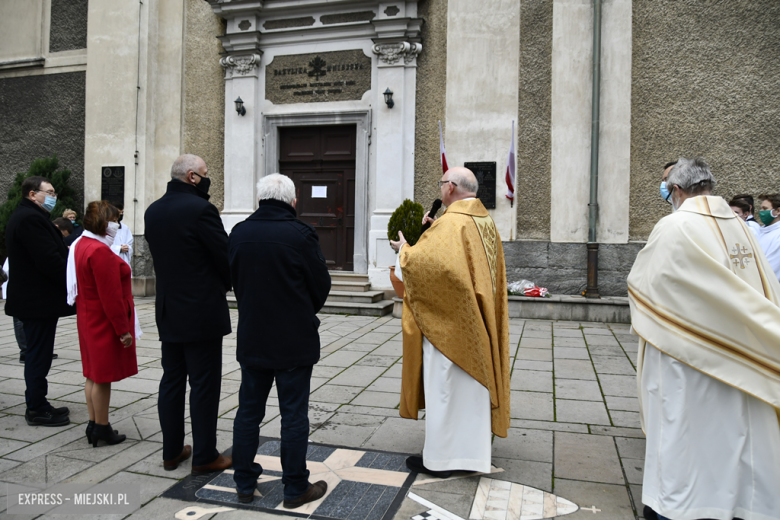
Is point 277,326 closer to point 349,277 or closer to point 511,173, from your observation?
point 511,173

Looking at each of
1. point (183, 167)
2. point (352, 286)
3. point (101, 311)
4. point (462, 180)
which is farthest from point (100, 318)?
point (352, 286)

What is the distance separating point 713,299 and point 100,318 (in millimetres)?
3445

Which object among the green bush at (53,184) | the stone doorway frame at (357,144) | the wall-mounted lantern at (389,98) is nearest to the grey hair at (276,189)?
the wall-mounted lantern at (389,98)

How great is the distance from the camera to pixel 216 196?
11.1m

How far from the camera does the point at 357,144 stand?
10.4 metres

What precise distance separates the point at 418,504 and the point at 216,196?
9279mm

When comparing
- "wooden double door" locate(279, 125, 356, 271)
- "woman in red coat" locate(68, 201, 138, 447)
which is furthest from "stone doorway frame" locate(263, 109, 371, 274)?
"woman in red coat" locate(68, 201, 138, 447)

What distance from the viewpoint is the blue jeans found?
282 centimetres

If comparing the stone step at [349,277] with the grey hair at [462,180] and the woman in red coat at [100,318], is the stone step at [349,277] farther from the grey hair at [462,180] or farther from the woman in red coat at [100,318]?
the grey hair at [462,180]

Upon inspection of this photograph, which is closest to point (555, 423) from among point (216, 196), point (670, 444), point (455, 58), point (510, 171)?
point (670, 444)

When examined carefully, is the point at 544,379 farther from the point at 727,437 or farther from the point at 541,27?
the point at 541,27

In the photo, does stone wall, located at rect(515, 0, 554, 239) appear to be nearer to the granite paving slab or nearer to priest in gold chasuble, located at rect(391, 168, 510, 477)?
priest in gold chasuble, located at rect(391, 168, 510, 477)

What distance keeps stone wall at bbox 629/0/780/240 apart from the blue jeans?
25.5ft

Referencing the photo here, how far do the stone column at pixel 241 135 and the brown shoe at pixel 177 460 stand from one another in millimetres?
7581
